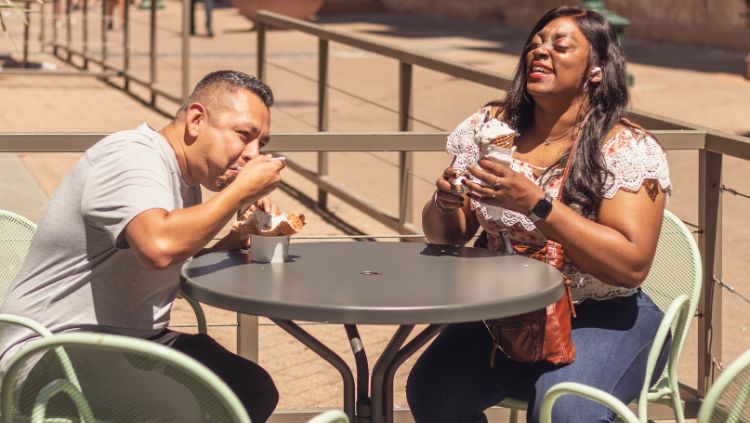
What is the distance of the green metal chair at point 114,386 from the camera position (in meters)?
2.63

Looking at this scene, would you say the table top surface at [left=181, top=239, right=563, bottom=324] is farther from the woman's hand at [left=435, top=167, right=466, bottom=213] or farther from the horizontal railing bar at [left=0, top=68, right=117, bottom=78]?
the horizontal railing bar at [left=0, top=68, right=117, bottom=78]

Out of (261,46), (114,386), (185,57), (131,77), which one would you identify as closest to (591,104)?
(114,386)

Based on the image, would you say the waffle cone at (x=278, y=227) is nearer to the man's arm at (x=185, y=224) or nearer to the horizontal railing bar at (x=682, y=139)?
the man's arm at (x=185, y=224)

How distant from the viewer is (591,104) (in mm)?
3861

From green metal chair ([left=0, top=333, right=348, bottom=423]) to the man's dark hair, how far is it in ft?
2.63

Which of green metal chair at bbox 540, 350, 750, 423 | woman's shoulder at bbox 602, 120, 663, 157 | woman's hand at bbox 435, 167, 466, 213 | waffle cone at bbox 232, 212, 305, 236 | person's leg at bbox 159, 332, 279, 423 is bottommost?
person's leg at bbox 159, 332, 279, 423

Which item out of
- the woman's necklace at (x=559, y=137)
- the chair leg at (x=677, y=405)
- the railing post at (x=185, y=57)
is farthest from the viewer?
the railing post at (x=185, y=57)

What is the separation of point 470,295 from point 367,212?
17.8 ft

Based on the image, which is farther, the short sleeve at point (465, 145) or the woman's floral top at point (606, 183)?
the short sleeve at point (465, 145)

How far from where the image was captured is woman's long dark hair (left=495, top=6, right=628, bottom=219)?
12.0 ft

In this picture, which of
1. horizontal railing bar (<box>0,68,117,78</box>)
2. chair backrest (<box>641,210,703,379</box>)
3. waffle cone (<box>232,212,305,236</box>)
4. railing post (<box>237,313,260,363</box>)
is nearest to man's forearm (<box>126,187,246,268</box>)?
waffle cone (<box>232,212,305,236</box>)

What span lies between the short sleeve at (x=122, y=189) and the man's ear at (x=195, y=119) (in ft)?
0.45

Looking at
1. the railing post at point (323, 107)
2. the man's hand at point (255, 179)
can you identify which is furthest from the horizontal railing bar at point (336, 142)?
the railing post at point (323, 107)

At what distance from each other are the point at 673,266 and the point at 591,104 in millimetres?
604
